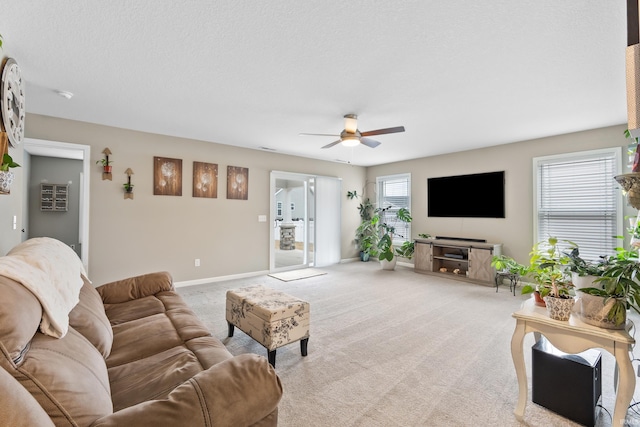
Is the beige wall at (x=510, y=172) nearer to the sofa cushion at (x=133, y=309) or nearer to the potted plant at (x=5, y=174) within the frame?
the sofa cushion at (x=133, y=309)

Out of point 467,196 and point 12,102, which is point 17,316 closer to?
point 12,102

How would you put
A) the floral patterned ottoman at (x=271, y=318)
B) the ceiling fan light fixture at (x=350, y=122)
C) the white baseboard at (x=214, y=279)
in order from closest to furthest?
the floral patterned ottoman at (x=271, y=318) < the ceiling fan light fixture at (x=350, y=122) < the white baseboard at (x=214, y=279)

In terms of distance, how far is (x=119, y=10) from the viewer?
1800 mm

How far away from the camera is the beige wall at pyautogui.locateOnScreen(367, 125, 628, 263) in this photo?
14.0 feet

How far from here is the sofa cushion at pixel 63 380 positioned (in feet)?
2.60

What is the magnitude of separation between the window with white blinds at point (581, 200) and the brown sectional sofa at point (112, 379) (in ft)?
16.4

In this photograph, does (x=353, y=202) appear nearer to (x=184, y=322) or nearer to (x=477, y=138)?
(x=477, y=138)

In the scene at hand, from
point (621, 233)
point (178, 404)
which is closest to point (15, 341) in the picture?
point (178, 404)

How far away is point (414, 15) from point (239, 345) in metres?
2.94

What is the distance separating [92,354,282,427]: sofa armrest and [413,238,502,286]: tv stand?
191 inches

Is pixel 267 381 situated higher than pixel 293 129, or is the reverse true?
pixel 293 129

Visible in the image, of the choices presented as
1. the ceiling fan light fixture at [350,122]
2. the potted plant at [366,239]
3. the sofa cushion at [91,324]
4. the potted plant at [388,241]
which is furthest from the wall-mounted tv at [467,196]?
the sofa cushion at [91,324]

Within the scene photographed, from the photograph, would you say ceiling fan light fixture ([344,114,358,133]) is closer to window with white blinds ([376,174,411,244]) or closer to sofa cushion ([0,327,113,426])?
sofa cushion ([0,327,113,426])

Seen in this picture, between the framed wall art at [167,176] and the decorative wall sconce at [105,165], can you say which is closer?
the decorative wall sconce at [105,165]
